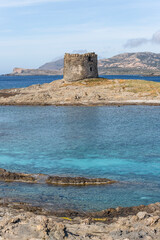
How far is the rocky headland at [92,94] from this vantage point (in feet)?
176

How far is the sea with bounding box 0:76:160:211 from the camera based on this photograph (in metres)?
17.4

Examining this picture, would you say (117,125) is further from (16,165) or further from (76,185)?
(76,185)

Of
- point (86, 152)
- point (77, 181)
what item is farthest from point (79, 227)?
point (86, 152)

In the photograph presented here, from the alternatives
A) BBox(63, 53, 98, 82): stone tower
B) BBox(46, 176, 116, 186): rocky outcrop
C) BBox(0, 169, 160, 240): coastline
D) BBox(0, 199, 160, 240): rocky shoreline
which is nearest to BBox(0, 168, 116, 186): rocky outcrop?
BBox(46, 176, 116, 186): rocky outcrop

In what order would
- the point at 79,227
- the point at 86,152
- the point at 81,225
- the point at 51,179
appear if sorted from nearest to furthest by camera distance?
the point at 79,227
the point at 81,225
the point at 51,179
the point at 86,152

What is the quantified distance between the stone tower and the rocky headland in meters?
1.51

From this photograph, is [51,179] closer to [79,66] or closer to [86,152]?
[86,152]

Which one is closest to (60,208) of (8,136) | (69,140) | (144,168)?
(144,168)

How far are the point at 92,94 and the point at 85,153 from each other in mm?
31108

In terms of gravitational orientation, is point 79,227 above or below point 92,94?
below

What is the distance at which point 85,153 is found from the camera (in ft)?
86.2

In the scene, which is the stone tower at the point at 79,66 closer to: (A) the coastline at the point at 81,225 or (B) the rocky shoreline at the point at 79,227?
(A) the coastline at the point at 81,225

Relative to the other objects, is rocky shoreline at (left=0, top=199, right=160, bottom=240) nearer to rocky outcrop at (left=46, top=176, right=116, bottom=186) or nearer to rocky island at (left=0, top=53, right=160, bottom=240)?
rocky island at (left=0, top=53, right=160, bottom=240)

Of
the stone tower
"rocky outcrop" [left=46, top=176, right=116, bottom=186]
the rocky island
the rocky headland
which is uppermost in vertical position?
the stone tower
